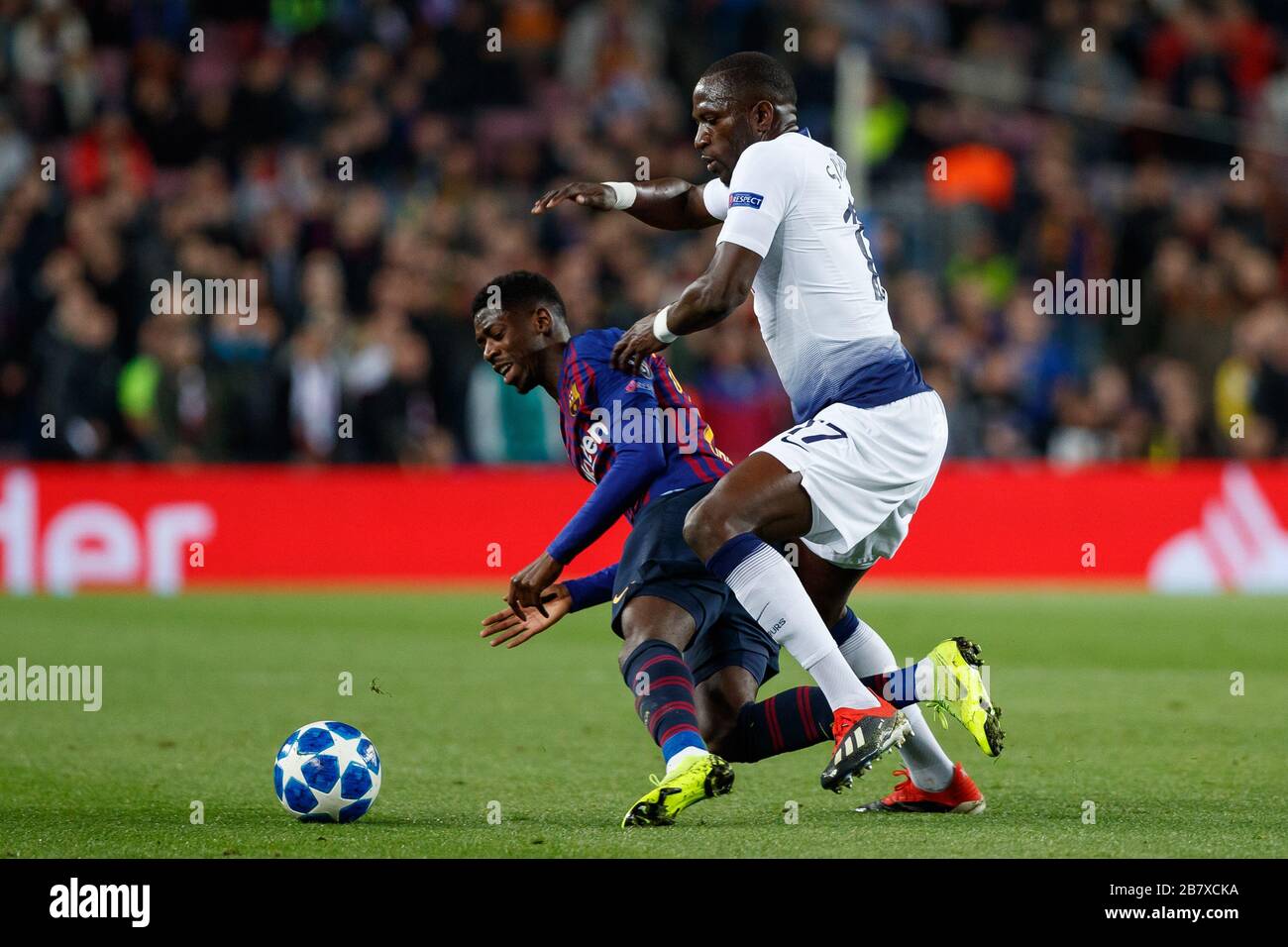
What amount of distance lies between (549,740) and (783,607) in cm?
272

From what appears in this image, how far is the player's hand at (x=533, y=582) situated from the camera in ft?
20.5

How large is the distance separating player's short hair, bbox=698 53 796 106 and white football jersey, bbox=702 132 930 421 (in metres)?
0.17

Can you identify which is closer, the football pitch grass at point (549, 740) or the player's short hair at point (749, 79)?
the football pitch grass at point (549, 740)

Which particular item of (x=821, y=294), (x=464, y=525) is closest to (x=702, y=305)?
(x=821, y=294)

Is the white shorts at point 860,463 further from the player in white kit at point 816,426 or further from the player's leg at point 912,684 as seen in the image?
the player's leg at point 912,684

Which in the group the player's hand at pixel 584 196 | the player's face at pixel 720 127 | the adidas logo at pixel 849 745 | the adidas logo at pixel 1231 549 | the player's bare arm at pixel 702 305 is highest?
the player's face at pixel 720 127

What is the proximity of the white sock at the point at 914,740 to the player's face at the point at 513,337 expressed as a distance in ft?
4.74

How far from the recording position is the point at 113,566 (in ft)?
52.5

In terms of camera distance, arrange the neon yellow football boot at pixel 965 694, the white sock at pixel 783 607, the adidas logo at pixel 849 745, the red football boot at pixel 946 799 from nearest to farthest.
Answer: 1. the adidas logo at pixel 849 745
2. the white sock at pixel 783 607
3. the neon yellow football boot at pixel 965 694
4. the red football boot at pixel 946 799

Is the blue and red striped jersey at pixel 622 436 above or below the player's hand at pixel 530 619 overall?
above

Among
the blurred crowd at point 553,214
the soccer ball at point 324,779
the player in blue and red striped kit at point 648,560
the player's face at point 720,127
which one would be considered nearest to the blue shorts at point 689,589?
the player in blue and red striped kit at point 648,560

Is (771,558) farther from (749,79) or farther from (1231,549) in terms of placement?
(1231,549)

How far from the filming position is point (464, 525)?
16.5 metres
